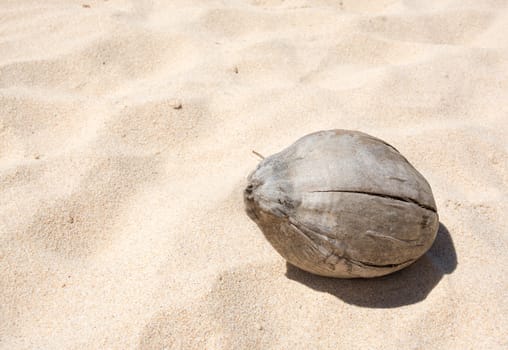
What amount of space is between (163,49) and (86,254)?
1.63 metres

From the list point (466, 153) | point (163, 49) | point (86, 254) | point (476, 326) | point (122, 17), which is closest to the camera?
point (476, 326)

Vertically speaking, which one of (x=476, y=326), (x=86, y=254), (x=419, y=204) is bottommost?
(x=86, y=254)

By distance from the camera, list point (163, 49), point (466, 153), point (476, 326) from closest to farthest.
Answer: point (476, 326)
point (466, 153)
point (163, 49)

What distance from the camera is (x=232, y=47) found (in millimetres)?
3434

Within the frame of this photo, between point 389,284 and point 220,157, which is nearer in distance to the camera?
point 389,284

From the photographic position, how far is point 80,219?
2297 millimetres

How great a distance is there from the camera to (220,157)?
8.78 feet

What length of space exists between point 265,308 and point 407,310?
1.69 feet

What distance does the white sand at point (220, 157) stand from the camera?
1.92 m

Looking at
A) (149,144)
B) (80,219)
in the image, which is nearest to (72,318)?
(80,219)

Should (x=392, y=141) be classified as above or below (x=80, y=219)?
above

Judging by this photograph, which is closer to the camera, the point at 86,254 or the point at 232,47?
the point at 86,254

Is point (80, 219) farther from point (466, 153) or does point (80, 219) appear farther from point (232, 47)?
point (466, 153)

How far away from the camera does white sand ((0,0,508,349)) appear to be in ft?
6.29
